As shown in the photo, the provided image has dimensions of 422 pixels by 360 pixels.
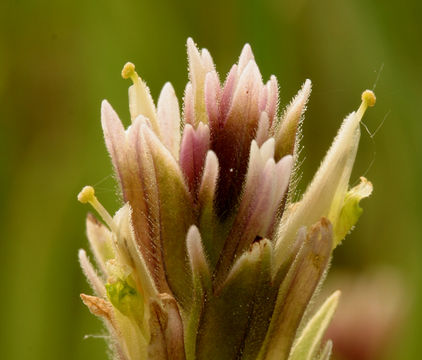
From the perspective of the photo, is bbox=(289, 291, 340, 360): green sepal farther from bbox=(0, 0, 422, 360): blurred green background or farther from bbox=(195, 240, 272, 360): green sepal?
bbox=(0, 0, 422, 360): blurred green background

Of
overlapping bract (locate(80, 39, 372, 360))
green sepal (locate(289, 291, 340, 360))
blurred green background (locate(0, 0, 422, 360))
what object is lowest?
green sepal (locate(289, 291, 340, 360))

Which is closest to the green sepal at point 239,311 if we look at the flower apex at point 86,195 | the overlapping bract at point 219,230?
the overlapping bract at point 219,230

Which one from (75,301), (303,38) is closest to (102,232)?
(75,301)

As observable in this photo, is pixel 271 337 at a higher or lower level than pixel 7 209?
lower

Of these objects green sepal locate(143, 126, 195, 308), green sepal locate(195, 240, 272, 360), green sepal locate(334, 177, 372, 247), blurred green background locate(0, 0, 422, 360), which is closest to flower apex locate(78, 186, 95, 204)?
green sepal locate(143, 126, 195, 308)

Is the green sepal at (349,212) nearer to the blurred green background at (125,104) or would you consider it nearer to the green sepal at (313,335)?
the green sepal at (313,335)

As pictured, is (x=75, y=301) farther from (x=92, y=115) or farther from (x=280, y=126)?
(x=280, y=126)

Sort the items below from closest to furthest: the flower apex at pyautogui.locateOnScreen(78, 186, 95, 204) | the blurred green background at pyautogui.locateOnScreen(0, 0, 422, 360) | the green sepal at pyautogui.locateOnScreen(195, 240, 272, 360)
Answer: the green sepal at pyautogui.locateOnScreen(195, 240, 272, 360) → the flower apex at pyautogui.locateOnScreen(78, 186, 95, 204) → the blurred green background at pyautogui.locateOnScreen(0, 0, 422, 360)
